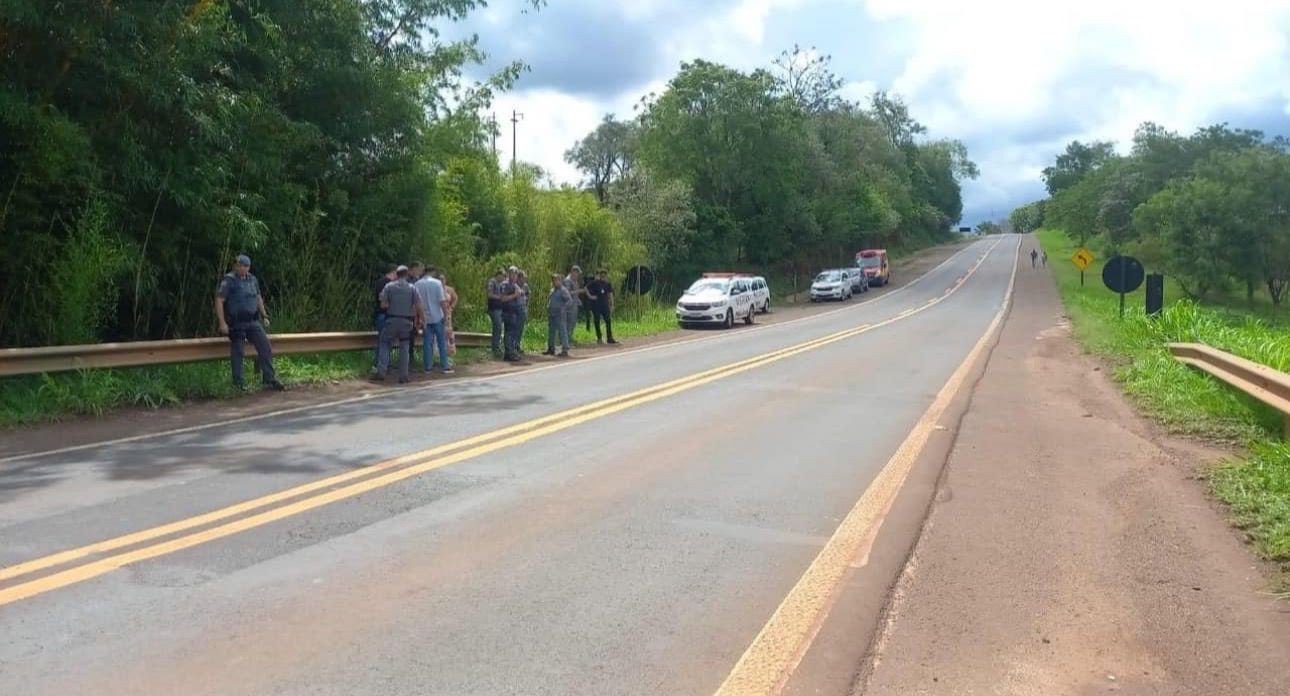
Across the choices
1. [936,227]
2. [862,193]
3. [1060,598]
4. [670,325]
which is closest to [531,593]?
[1060,598]

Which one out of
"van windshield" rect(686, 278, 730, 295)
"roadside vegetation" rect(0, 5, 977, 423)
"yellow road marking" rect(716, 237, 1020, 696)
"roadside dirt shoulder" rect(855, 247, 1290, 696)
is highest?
"roadside vegetation" rect(0, 5, 977, 423)

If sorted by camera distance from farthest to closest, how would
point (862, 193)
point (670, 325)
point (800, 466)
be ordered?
point (862, 193), point (670, 325), point (800, 466)

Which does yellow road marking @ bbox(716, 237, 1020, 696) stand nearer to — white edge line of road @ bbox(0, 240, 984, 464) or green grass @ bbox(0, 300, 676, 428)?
white edge line of road @ bbox(0, 240, 984, 464)

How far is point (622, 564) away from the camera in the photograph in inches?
220

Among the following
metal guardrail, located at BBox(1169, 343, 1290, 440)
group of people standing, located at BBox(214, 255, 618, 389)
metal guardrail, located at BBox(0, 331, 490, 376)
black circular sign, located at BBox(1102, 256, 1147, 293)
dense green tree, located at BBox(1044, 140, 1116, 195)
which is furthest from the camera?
dense green tree, located at BBox(1044, 140, 1116, 195)

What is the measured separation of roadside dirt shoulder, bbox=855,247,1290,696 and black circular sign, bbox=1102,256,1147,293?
1492cm

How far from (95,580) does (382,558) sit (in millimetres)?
1378

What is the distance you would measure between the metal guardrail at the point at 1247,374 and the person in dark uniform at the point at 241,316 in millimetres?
11147

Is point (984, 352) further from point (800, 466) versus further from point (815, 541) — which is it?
point (815, 541)

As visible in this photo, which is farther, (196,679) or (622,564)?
(622,564)

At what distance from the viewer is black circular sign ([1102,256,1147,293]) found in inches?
919

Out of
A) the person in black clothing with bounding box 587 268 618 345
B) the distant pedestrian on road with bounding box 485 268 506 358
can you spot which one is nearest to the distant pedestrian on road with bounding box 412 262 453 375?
the distant pedestrian on road with bounding box 485 268 506 358

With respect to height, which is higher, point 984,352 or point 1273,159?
point 1273,159

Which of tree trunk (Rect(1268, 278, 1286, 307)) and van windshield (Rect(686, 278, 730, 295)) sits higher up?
van windshield (Rect(686, 278, 730, 295))
